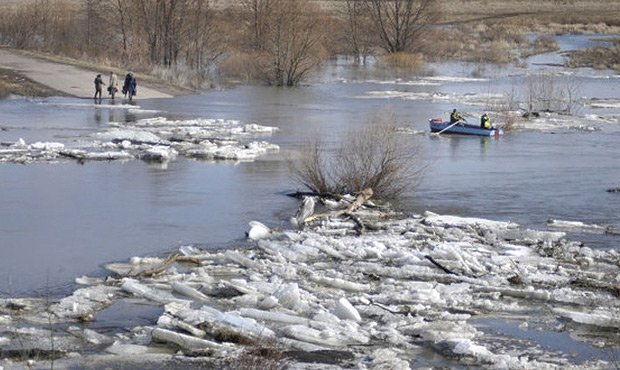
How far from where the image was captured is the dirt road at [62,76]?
43.2 m

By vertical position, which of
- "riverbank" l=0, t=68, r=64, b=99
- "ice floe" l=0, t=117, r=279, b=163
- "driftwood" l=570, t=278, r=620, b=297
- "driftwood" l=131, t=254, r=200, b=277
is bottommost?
"driftwood" l=570, t=278, r=620, b=297

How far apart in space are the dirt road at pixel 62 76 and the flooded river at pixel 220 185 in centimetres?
161

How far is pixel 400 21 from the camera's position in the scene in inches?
2815

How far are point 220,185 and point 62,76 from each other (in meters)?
23.3

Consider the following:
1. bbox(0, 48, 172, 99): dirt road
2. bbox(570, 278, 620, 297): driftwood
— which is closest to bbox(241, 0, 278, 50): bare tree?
bbox(0, 48, 172, 99): dirt road

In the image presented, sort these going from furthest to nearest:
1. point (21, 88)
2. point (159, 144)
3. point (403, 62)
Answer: point (403, 62) → point (21, 88) → point (159, 144)

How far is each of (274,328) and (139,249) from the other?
5.05 meters

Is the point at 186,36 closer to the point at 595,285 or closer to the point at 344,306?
the point at 595,285

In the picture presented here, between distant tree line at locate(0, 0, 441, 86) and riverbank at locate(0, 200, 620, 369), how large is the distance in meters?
33.4

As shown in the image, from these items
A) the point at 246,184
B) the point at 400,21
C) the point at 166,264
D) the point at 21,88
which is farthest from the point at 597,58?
the point at 166,264

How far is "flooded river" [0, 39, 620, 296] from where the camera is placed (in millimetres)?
18172

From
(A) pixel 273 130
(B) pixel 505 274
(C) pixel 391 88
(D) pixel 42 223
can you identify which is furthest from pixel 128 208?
(C) pixel 391 88

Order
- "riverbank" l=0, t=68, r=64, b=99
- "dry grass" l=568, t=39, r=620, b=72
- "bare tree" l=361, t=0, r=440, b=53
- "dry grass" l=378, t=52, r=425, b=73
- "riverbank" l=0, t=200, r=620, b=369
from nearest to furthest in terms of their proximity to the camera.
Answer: "riverbank" l=0, t=200, r=620, b=369
"riverbank" l=0, t=68, r=64, b=99
"dry grass" l=378, t=52, r=425, b=73
"dry grass" l=568, t=39, r=620, b=72
"bare tree" l=361, t=0, r=440, b=53

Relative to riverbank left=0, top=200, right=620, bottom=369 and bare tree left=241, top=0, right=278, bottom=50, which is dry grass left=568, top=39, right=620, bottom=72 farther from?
riverbank left=0, top=200, right=620, bottom=369
